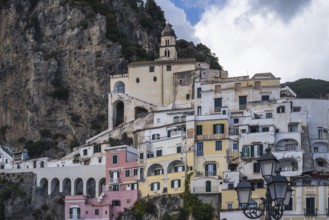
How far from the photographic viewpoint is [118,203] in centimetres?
7575

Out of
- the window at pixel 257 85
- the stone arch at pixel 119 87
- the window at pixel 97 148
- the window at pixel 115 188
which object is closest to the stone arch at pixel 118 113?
the stone arch at pixel 119 87

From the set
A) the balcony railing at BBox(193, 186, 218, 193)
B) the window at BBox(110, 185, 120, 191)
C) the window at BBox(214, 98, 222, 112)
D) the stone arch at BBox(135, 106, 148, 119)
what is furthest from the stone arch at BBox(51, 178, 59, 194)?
the balcony railing at BBox(193, 186, 218, 193)

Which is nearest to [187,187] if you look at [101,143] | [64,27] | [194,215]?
[194,215]

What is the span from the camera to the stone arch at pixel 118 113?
87688 mm

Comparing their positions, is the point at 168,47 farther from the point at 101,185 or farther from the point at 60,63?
the point at 101,185

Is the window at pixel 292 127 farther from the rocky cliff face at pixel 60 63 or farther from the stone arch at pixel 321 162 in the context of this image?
the rocky cliff face at pixel 60 63

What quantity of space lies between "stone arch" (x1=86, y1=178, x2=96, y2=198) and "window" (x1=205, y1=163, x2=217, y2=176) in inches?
579

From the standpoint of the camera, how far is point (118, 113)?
8875 cm

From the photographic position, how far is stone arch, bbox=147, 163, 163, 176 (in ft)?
241

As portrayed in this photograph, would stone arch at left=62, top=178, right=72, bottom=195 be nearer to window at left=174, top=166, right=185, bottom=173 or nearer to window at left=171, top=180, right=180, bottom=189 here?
window at left=174, top=166, right=185, bottom=173

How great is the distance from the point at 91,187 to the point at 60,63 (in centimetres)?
2009

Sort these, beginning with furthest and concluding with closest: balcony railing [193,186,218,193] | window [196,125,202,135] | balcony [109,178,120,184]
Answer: balcony [109,178,120,184] → window [196,125,202,135] → balcony railing [193,186,218,193]

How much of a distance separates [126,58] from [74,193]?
20.1 m

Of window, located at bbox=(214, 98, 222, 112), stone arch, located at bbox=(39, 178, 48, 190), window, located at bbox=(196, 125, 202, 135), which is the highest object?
window, located at bbox=(214, 98, 222, 112)
